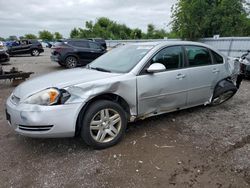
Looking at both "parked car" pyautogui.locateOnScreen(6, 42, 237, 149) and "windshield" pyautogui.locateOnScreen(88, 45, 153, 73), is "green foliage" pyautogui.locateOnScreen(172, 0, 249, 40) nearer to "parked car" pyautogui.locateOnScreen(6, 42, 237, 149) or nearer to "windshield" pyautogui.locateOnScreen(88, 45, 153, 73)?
"parked car" pyautogui.locateOnScreen(6, 42, 237, 149)

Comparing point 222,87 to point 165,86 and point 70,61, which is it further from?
point 70,61

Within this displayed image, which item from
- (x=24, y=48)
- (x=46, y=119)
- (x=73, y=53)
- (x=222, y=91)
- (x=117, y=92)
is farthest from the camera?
(x=24, y=48)

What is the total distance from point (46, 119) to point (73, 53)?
9295 millimetres

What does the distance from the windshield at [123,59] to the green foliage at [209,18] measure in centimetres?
1585

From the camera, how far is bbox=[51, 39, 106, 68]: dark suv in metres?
11.5

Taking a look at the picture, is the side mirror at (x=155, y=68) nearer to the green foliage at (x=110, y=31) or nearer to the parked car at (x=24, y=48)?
the parked car at (x=24, y=48)

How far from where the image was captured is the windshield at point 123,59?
3.62m

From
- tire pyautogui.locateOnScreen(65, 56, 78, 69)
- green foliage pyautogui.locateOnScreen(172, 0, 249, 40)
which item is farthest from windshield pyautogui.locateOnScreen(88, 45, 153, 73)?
green foliage pyautogui.locateOnScreen(172, 0, 249, 40)

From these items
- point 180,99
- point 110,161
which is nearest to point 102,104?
point 110,161

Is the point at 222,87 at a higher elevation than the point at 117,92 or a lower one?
lower

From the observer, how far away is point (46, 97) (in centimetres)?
287

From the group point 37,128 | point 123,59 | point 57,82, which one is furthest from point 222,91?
point 37,128

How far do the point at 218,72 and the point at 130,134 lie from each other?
2.30 metres

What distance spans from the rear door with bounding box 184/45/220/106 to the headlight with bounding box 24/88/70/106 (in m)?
2.29
